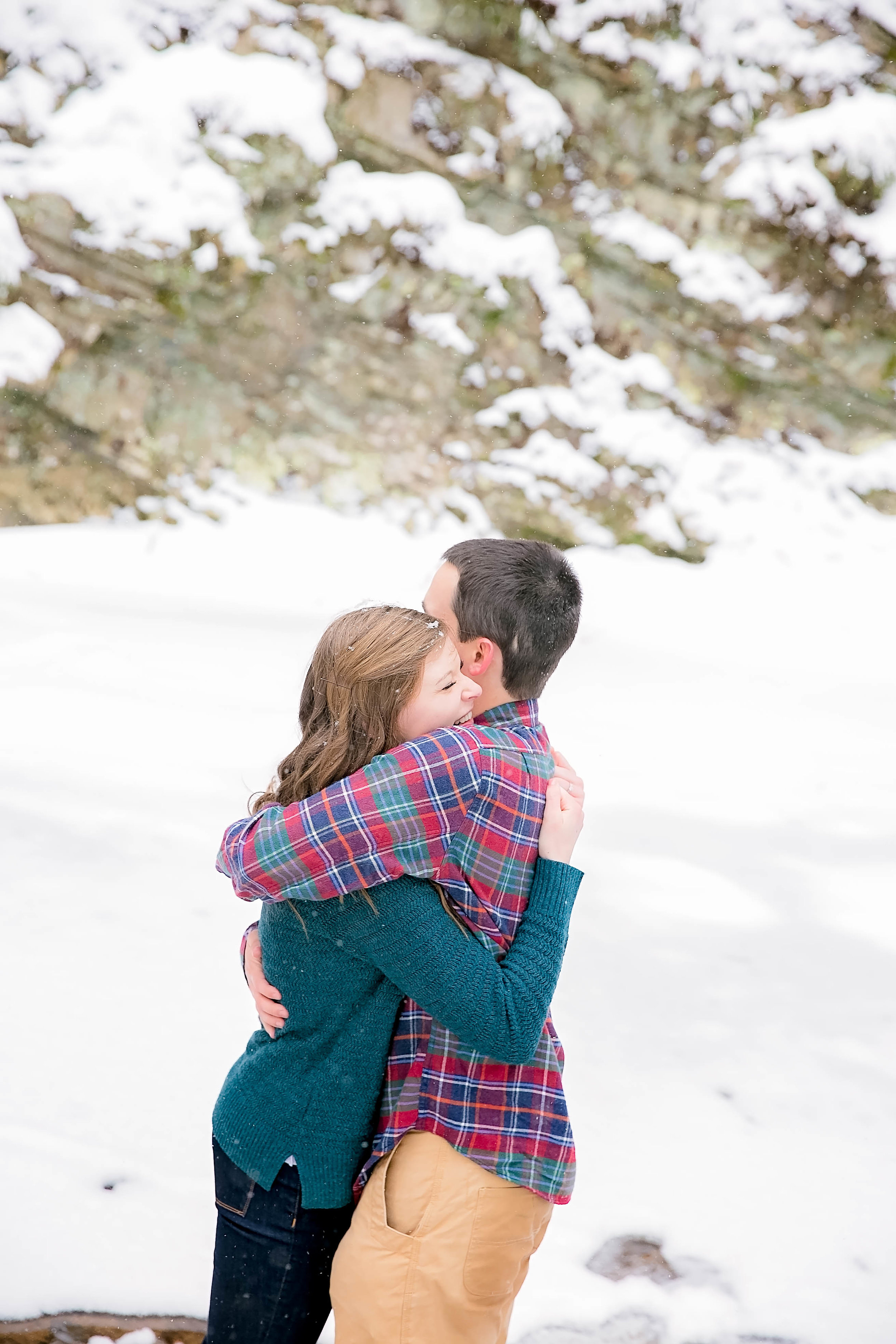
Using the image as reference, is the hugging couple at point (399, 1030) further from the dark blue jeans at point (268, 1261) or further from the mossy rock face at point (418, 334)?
the mossy rock face at point (418, 334)

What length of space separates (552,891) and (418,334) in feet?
31.3

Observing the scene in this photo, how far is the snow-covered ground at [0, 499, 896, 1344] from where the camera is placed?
2445 mm

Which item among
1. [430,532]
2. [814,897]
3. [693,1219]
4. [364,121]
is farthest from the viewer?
[364,121]

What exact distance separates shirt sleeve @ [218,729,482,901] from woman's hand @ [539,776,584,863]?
0.50 feet

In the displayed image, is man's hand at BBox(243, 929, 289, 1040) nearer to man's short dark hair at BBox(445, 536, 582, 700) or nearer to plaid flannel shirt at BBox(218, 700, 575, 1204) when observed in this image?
plaid flannel shirt at BBox(218, 700, 575, 1204)

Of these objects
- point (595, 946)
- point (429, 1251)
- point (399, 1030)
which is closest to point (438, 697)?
point (399, 1030)

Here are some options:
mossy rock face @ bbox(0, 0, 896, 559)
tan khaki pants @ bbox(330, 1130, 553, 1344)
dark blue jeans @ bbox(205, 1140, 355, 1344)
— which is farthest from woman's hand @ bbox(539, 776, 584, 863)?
mossy rock face @ bbox(0, 0, 896, 559)

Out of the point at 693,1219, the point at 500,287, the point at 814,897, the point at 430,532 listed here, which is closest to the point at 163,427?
the point at 430,532

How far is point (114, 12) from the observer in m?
9.81

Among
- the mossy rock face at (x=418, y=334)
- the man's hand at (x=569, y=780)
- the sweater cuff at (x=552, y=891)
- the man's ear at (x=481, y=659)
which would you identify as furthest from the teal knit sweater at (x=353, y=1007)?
the mossy rock face at (x=418, y=334)

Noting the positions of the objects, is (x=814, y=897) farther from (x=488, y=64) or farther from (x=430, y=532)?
(x=488, y=64)

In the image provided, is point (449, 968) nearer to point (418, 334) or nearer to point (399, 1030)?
point (399, 1030)

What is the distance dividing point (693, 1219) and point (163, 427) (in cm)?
858

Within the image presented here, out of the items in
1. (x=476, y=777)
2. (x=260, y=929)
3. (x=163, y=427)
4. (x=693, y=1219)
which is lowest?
(x=163, y=427)
